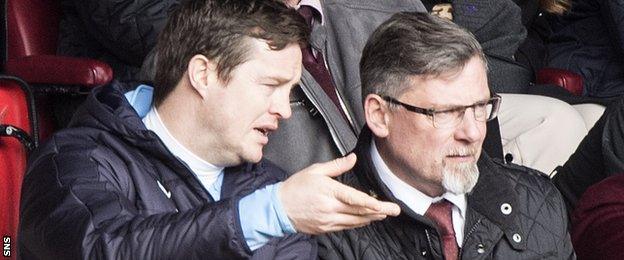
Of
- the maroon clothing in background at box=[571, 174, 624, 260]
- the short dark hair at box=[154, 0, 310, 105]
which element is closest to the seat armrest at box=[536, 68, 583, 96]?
the maroon clothing in background at box=[571, 174, 624, 260]

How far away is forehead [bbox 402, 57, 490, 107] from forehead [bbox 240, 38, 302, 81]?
28 centimetres

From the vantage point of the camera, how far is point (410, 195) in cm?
317

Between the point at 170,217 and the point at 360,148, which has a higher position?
the point at 170,217

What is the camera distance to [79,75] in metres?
3.79

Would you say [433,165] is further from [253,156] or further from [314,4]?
[314,4]

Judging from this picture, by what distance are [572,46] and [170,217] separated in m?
3.05

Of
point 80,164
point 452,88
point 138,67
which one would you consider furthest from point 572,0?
point 80,164

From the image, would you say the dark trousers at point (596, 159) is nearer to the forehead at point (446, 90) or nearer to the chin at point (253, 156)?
the forehead at point (446, 90)

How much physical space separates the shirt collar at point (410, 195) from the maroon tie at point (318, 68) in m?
0.48

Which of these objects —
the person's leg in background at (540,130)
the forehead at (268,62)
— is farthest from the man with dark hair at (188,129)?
the person's leg in background at (540,130)

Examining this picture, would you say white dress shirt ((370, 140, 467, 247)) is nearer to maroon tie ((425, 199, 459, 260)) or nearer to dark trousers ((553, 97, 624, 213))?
maroon tie ((425, 199, 459, 260))

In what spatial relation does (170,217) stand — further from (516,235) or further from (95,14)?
(95,14)

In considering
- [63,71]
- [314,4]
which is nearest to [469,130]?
[314,4]

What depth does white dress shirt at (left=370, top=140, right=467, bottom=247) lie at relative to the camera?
3164 millimetres
